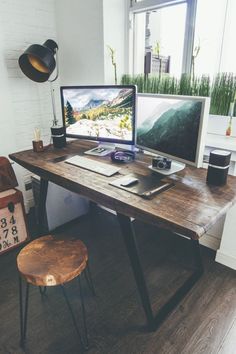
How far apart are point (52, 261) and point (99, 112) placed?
1.07 meters

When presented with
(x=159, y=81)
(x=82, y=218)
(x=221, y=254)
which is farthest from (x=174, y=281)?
(x=159, y=81)

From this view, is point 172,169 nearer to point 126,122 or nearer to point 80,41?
point 126,122

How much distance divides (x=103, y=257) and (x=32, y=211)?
1.04 m

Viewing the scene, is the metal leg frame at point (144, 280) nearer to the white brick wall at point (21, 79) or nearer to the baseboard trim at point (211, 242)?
the baseboard trim at point (211, 242)

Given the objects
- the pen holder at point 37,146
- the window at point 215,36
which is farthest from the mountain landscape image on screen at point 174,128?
the pen holder at point 37,146

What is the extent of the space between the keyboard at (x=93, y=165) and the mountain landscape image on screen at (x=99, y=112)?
0.87 feet

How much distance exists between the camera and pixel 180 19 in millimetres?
2021

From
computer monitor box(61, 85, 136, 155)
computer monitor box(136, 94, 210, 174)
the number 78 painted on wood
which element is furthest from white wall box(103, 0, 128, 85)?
the number 78 painted on wood

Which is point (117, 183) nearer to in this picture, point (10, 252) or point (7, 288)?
point (7, 288)

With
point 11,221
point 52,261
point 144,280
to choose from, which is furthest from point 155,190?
point 11,221

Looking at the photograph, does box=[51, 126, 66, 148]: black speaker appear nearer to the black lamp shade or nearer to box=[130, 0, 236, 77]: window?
the black lamp shade

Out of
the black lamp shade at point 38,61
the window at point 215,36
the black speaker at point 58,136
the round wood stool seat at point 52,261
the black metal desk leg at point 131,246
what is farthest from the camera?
the black speaker at point 58,136

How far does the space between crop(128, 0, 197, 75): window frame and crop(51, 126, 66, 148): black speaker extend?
0.93 metres

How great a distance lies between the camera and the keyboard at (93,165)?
1505mm
